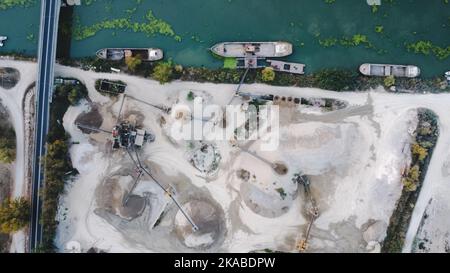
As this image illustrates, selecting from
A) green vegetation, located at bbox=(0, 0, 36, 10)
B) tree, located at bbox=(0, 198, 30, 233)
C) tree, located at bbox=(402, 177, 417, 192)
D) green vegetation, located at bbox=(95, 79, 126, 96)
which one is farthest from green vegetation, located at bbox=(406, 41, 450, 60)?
tree, located at bbox=(0, 198, 30, 233)

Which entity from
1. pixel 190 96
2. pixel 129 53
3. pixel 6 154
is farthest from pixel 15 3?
pixel 190 96

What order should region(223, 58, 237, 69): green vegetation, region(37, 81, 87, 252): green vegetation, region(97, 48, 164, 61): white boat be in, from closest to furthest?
region(37, 81, 87, 252): green vegetation < region(223, 58, 237, 69): green vegetation < region(97, 48, 164, 61): white boat

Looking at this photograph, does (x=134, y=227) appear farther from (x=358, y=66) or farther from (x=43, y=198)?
(x=358, y=66)

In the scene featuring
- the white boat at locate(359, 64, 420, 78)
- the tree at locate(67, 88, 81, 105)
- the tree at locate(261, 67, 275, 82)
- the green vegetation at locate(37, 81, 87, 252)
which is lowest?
the green vegetation at locate(37, 81, 87, 252)

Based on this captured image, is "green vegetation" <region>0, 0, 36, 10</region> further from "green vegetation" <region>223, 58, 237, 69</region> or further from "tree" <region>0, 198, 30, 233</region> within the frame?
"green vegetation" <region>223, 58, 237, 69</region>

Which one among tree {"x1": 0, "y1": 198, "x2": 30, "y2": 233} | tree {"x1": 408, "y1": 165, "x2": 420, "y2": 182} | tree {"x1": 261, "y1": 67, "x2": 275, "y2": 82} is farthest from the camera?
tree {"x1": 261, "y1": 67, "x2": 275, "y2": 82}

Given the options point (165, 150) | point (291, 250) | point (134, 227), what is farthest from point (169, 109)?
point (291, 250)
